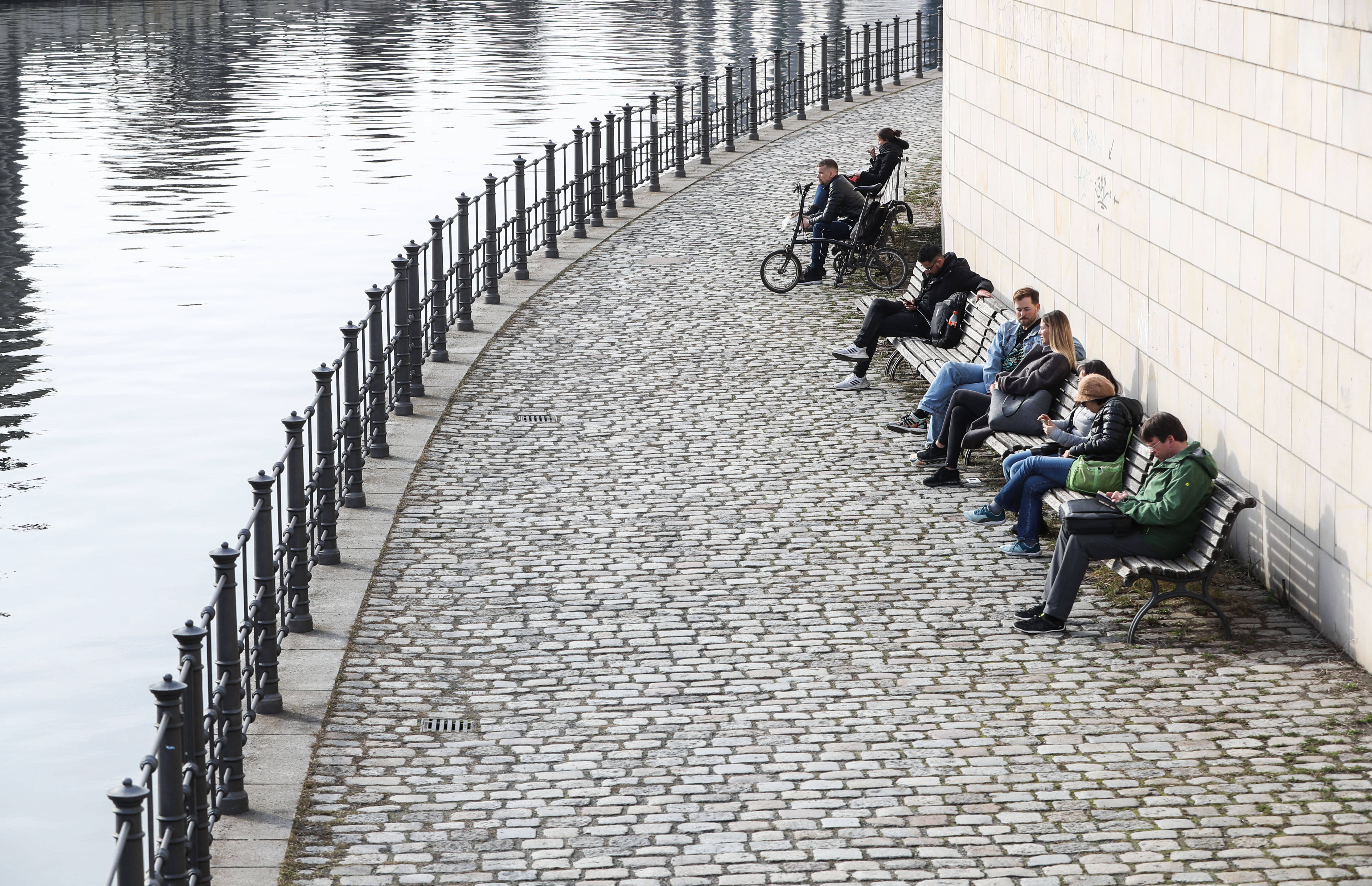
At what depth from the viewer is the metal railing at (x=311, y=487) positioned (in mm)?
6480

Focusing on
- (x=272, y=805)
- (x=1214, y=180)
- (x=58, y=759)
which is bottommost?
(x=58, y=759)

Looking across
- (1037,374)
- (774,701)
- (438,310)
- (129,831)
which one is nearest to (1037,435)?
(1037,374)

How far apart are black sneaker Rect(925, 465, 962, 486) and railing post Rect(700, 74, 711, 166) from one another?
52.6ft

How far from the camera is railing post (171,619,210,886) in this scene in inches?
267

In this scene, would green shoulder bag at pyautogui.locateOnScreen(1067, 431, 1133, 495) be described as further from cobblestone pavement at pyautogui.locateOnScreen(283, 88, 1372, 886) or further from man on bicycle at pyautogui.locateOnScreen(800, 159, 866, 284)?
man on bicycle at pyautogui.locateOnScreen(800, 159, 866, 284)

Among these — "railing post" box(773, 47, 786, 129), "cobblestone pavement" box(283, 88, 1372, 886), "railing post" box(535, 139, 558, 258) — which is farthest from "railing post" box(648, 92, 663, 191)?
"cobblestone pavement" box(283, 88, 1372, 886)

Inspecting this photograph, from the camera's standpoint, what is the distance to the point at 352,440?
1172 centimetres

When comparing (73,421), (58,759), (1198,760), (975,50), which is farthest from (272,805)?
(975,50)

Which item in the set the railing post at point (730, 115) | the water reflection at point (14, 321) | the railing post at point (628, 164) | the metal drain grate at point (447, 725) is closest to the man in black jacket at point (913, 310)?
the water reflection at point (14, 321)

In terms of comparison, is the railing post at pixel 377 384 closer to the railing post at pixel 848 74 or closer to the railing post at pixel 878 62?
the railing post at pixel 848 74

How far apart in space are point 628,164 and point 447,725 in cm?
1652

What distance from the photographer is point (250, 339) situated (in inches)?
767

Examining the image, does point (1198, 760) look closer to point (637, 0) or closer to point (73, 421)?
point (73, 421)

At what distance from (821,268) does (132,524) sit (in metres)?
8.38
